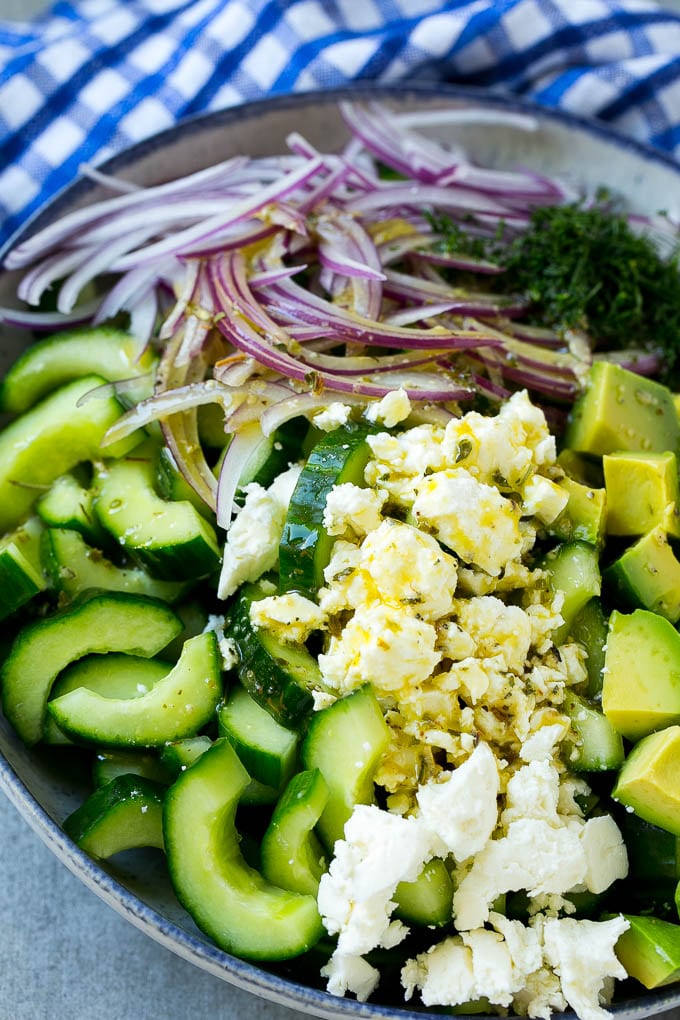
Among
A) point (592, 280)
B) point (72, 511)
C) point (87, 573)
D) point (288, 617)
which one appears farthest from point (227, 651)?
point (592, 280)

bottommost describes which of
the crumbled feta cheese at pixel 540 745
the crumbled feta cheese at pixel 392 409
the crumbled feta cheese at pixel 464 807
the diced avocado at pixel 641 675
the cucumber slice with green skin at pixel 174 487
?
the diced avocado at pixel 641 675

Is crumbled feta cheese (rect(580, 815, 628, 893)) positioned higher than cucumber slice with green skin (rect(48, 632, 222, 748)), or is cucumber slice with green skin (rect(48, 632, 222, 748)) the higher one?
cucumber slice with green skin (rect(48, 632, 222, 748))

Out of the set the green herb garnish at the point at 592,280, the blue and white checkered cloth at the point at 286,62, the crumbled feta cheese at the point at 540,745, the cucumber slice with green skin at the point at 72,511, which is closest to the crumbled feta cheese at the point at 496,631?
the crumbled feta cheese at the point at 540,745

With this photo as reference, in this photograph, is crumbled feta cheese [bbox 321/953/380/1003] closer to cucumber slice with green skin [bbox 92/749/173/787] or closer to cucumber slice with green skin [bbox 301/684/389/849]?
cucumber slice with green skin [bbox 301/684/389/849]

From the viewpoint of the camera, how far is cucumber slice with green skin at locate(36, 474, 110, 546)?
83.2 inches

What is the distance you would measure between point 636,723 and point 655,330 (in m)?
1.24

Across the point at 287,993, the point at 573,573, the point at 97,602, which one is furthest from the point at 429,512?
the point at 287,993

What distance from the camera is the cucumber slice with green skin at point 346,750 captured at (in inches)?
67.1

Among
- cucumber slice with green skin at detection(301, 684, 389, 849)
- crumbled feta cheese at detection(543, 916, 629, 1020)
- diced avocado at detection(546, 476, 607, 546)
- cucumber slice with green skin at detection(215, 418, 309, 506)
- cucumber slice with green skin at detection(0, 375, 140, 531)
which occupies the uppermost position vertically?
cucumber slice with green skin at detection(0, 375, 140, 531)

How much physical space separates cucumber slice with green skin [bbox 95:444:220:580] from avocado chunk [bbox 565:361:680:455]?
889 mm

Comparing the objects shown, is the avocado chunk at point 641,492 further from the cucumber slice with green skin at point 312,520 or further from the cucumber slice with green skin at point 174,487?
the cucumber slice with green skin at point 174,487

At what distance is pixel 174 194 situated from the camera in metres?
2.61

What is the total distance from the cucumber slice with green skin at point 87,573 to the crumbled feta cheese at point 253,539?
176 mm

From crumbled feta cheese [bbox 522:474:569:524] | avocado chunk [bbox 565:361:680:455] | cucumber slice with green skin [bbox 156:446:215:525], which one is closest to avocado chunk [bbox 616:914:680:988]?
crumbled feta cheese [bbox 522:474:569:524]
